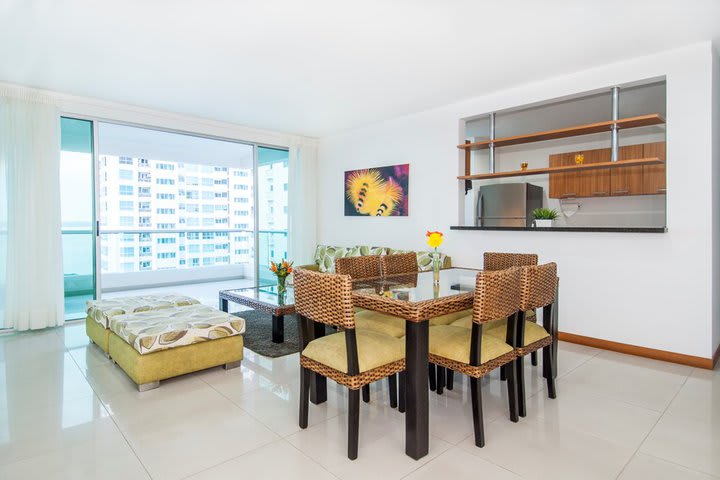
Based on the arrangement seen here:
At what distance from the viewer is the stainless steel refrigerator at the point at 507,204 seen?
17.2 ft

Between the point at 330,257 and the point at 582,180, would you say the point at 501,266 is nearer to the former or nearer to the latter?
the point at 582,180

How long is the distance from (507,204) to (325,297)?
399 centimetres

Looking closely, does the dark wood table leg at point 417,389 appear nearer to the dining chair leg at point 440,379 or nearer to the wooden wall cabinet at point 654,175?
the dining chair leg at point 440,379

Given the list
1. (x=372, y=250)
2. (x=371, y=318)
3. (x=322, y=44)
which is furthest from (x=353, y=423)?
(x=372, y=250)

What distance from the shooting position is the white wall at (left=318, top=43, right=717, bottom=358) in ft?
10.3

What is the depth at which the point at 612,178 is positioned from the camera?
192 inches

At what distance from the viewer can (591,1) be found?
2.55 meters

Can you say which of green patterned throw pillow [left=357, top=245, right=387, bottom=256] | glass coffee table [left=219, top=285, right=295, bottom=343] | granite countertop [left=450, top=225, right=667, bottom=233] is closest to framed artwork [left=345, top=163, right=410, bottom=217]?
green patterned throw pillow [left=357, top=245, right=387, bottom=256]

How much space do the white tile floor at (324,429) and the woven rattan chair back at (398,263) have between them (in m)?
0.95

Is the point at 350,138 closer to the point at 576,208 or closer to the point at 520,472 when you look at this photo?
the point at 576,208

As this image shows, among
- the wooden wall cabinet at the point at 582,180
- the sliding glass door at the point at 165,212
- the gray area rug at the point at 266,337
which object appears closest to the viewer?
the gray area rug at the point at 266,337

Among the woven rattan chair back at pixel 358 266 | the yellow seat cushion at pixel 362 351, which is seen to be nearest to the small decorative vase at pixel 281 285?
the woven rattan chair back at pixel 358 266

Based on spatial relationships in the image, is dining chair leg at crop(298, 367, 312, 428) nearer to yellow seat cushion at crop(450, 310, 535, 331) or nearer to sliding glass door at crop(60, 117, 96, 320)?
yellow seat cushion at crop(450, 310, 535, 331)

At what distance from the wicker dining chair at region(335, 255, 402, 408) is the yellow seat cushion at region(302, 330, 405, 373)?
Answer: 8.1 inches
